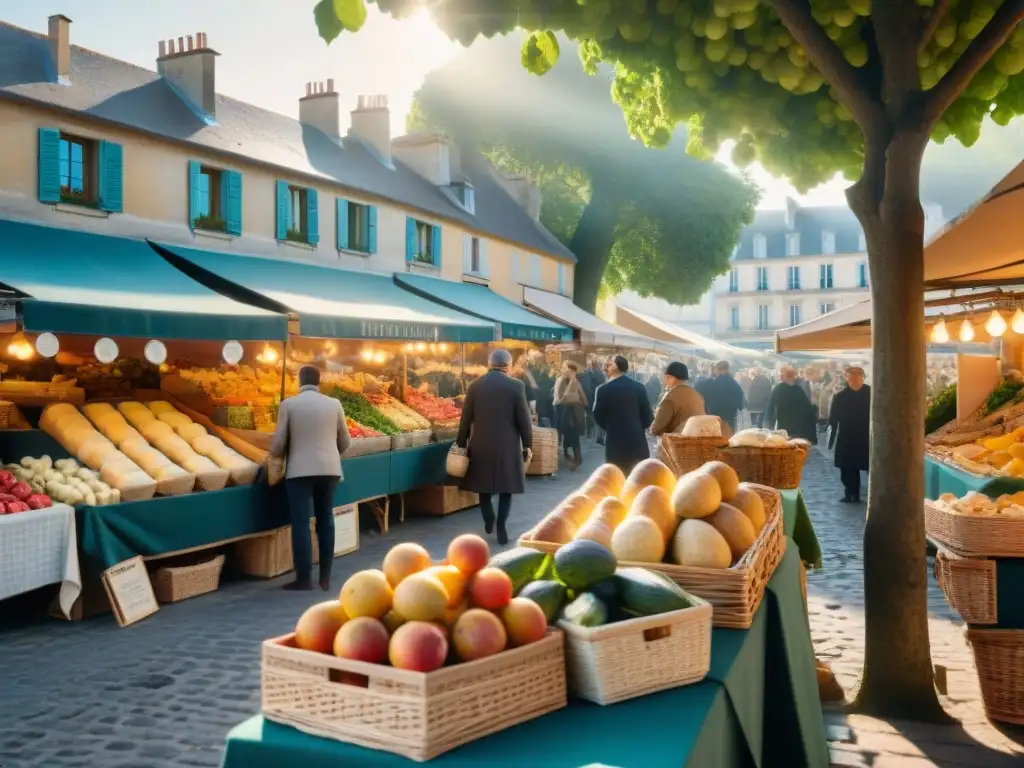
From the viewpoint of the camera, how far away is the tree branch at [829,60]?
450 centimetres

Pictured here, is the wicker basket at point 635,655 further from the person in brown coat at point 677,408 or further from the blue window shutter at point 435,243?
the blue window shutter at point 435,243

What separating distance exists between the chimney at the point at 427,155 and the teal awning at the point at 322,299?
8.38 m

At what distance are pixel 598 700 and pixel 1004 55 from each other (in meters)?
4.24

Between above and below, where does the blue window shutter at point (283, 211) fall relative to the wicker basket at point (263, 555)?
above

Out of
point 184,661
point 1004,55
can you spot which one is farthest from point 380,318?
point 1004,55

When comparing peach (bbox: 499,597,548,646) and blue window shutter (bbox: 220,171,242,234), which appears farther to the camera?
blue window shutter (bbox: 220,171,242,234)

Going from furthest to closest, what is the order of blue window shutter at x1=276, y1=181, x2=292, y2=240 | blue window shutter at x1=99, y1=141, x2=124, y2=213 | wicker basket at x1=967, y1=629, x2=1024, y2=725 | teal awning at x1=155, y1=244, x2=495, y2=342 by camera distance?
blue window shutter at x1=276, y1=181, x2=292, y2=240, blue window shutter at x1=99, y1=141, x2=124, y2=213, teal awning at x1=155, y1=244, x2=495, y2=342, wicker basket at x1=967, y1=629, x2=1024, y2=725

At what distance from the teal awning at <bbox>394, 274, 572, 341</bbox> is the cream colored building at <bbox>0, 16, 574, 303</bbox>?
0.66 meters

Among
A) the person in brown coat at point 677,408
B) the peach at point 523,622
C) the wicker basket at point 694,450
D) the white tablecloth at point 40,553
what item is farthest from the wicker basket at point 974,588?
the white tablecloth at point 40,553

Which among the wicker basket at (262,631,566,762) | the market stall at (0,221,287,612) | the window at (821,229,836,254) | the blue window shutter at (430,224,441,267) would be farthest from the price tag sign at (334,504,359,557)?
the window at (821,229,836,254)

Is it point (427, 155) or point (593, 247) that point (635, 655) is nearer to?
point (427, 155)

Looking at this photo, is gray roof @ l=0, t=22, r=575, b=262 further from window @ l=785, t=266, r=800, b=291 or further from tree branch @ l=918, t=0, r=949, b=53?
window @ l=785, t=266, r=800, b=291

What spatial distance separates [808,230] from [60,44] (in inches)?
2456

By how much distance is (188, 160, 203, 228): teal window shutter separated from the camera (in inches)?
562
